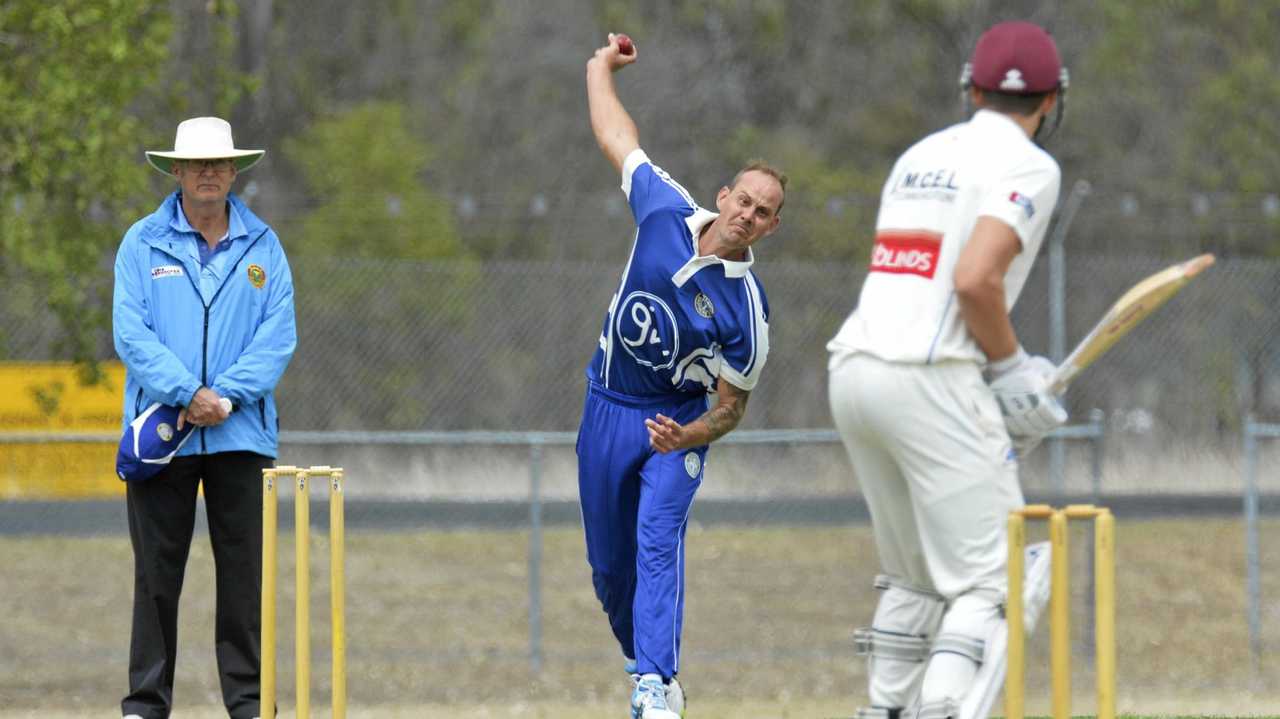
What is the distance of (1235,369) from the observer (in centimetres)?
1711

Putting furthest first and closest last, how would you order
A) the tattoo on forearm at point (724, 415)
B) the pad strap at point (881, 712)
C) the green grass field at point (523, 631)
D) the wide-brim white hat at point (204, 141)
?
the green grass field at point (523, 631), the wide-brim white hat at point (204, 141), the tattoo on forearm at point (724, 415), the pad strap at point (881, 712)

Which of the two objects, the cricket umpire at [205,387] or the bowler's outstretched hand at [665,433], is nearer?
the bowler's outstretched hand at [665,433]

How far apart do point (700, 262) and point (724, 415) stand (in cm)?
56

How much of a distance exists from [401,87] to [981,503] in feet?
77.1

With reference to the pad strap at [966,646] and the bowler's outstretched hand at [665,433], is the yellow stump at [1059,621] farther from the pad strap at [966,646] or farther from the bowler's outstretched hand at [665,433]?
the bowler's outstretched hand at [665,433]

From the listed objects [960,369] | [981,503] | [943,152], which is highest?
[943,152]

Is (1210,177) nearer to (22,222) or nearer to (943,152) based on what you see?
(22,222)

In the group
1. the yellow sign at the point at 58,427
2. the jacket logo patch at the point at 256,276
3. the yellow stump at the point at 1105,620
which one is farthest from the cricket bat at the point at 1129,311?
the yellow sign at the point at 58,427

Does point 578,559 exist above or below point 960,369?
below

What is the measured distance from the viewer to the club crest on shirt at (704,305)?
654 cm

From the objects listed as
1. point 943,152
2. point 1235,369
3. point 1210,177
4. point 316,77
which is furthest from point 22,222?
point 1210,177

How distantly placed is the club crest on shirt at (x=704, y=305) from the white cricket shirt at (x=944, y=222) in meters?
1.52

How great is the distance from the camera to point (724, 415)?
6609 mm

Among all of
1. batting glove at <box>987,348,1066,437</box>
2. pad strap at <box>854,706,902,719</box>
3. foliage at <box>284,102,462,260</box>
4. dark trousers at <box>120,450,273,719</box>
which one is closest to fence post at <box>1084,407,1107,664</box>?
dark trousers at <box>120,450,273,719</box>
